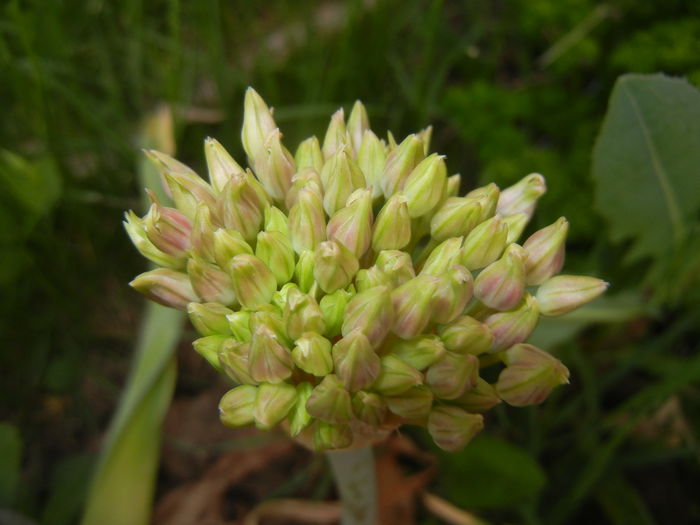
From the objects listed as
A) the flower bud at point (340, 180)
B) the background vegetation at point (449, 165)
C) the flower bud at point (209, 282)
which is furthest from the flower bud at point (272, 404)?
the background vegetation at point (449, 165)

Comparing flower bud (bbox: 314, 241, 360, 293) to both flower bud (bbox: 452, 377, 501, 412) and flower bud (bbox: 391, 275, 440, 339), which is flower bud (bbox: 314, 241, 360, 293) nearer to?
flower bud (bbox: 391, 275, 440, 339)

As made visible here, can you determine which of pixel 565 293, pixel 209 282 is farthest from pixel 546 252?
pixel 209 282

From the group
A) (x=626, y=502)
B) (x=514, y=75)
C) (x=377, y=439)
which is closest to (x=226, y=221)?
(x=377, y=439)

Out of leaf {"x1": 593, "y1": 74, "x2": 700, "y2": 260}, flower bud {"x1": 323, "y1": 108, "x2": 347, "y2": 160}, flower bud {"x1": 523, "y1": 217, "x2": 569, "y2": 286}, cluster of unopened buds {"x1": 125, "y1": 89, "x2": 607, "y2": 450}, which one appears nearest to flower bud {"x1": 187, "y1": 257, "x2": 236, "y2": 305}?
cluster of unopened buds {"x1": 125, "y1": 89, "x2": 607, "y2": 450}

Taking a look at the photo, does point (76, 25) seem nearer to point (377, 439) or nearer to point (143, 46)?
point (143, 46)

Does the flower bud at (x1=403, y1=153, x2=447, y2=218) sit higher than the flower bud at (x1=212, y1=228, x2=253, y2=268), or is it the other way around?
the flower bud at (x1=403, y1=153, x2=447, y2=218)

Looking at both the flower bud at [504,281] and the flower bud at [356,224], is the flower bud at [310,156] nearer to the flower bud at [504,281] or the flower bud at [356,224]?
the flower bud at [356,224]
